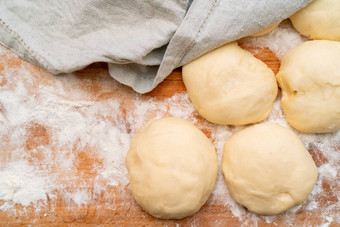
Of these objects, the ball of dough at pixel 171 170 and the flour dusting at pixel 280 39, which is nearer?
the ball of dough at pixel 171 170

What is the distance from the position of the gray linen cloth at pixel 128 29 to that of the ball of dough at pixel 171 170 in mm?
217

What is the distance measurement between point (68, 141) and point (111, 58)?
0.36 m

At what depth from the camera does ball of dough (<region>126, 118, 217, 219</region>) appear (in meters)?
1.12

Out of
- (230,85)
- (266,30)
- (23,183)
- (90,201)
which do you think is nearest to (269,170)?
(230,85)

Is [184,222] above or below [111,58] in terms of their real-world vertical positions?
below

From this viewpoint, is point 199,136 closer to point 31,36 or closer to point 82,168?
point 82,168

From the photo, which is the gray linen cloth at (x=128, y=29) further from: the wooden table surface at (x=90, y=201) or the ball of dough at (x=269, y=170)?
the ball of dough at (x=269, y=170)

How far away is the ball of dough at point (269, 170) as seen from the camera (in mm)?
1148

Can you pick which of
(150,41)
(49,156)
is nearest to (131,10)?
(150,41)

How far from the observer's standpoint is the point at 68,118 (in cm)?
127

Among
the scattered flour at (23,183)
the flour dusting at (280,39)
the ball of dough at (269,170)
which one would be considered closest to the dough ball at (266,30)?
the flour dusting at (280,39)

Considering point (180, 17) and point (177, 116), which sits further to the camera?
point (177, 116)

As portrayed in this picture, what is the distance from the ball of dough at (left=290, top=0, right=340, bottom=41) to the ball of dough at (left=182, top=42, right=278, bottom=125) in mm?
223

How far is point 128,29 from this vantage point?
122cm
